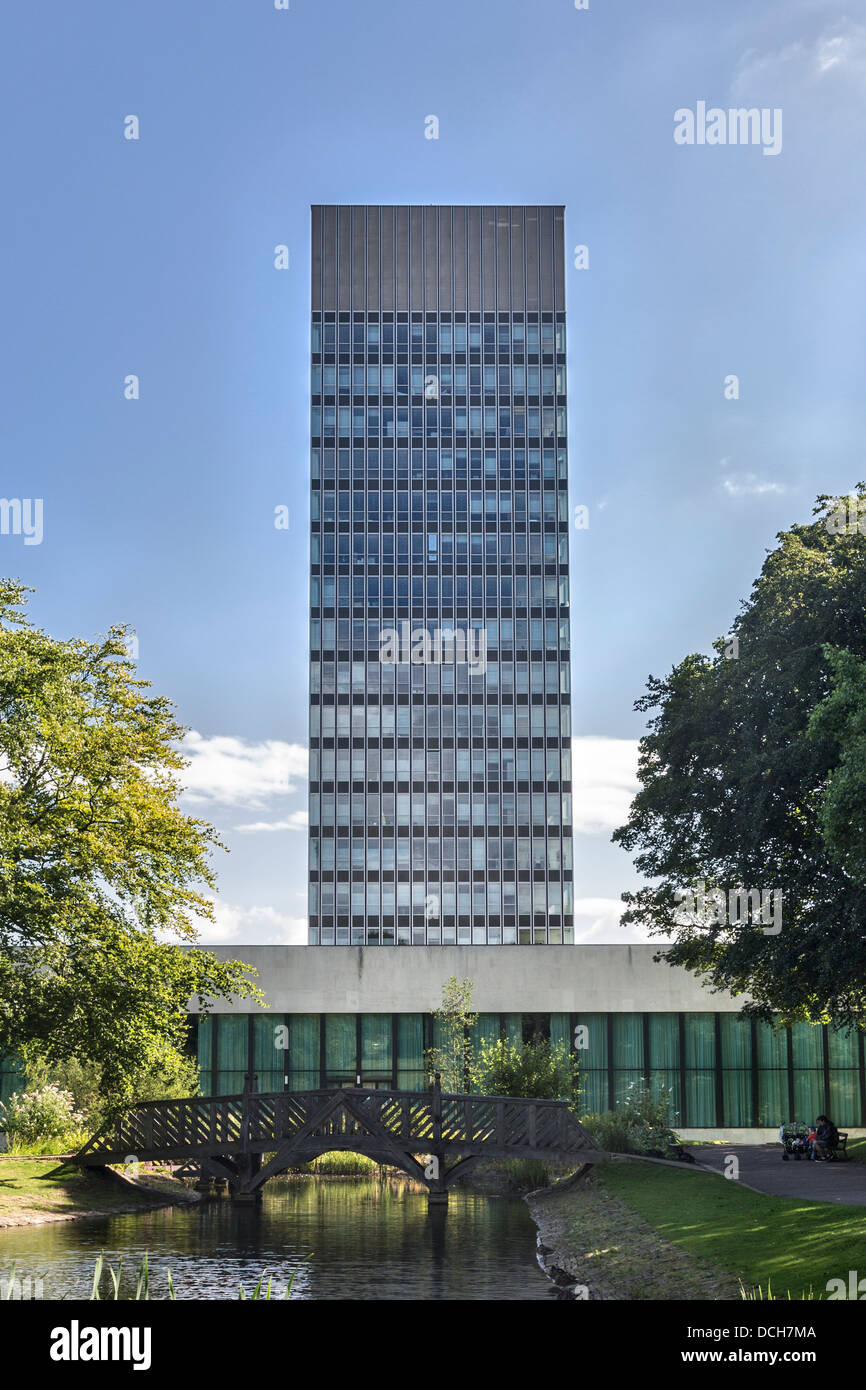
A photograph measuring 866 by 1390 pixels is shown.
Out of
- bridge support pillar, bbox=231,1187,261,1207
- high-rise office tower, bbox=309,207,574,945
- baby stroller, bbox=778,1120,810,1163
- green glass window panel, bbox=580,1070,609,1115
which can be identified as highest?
high-rise office tower, bbox=309,207,574,945

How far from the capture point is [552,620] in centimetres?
13812

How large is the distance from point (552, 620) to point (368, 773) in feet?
77.5

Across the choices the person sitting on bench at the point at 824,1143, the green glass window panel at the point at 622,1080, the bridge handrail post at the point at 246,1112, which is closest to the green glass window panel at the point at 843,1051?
the green glass window panel at the point at 622,1080

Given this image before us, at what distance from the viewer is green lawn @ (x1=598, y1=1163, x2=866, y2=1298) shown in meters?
16.8

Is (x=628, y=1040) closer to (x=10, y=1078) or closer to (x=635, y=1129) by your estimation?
(x=635, y=1129)

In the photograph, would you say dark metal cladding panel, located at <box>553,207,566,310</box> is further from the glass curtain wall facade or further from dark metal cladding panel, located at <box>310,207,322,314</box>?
the glass curtain wall facade

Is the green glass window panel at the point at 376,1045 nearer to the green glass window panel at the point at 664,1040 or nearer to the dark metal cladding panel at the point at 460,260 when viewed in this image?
the green glass window panel at the point at 664,1040

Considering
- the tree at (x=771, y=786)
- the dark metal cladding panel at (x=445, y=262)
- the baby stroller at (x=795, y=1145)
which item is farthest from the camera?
the dark metal cladding panel at (x=445, y=262)

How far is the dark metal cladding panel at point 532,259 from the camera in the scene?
14375cm

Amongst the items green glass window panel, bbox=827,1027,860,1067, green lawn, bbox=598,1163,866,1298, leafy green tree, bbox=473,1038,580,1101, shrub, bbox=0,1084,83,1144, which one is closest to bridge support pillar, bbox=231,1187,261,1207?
shrub, bbox=0,1084,83,1144

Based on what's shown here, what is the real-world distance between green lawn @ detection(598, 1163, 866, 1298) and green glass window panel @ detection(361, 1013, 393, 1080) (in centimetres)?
2339

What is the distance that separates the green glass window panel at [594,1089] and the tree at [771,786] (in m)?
12.2

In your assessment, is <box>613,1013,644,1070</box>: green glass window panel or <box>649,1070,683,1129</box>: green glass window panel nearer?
<box>649,1070,683,1129</box>: green glass window panel
